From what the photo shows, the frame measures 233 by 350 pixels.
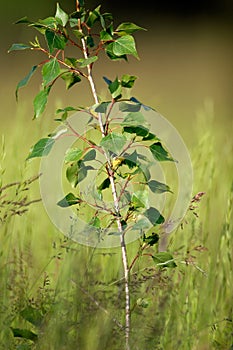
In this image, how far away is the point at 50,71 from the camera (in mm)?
1291

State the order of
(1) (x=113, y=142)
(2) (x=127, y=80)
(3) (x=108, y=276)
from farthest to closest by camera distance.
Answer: (3) (x=108, y=276) → (2) (x=127, y=80) → (1) (x=113, y=142)

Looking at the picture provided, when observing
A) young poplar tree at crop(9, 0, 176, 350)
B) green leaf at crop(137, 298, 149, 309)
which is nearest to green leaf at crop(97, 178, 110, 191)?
young poplar tree at crop(9, 0, 176, 350)

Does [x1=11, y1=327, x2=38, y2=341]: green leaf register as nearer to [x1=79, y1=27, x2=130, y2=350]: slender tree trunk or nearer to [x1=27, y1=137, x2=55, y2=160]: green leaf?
[x1=79, y1=27, x2=130, y2=350]: slender tree trunk

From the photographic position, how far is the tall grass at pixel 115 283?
140cm

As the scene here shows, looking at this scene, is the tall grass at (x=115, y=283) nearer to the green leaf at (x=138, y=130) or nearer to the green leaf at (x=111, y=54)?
the green leaf at (x=138, y=130)

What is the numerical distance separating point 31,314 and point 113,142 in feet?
1.10

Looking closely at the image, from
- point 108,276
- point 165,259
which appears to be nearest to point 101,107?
point 165,259

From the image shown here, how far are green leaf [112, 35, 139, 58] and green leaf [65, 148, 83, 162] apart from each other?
17cm

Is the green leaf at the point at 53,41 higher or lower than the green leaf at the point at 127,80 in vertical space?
higher

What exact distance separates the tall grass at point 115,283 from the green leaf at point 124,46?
336 mm

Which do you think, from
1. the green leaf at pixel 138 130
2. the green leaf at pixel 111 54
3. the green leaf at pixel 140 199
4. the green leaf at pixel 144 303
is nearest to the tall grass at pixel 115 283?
the green leaf at pixel 144 303

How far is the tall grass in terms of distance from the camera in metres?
1.40

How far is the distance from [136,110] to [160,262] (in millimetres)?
265

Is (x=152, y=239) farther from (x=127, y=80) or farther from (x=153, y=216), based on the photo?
(x=127, y=80)
